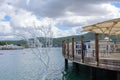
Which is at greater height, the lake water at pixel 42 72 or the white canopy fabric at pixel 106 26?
the white canopy fabric at pixel 106 26

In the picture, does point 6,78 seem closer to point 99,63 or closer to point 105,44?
point 105,44

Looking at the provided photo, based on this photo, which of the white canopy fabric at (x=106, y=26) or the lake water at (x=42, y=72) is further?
the lake water at (x=42, y=72)

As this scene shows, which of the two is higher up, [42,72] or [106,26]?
[106,26]

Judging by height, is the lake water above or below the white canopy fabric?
below

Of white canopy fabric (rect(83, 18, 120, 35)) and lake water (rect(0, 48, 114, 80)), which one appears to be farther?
lake water (rect(0, 48, 114, 80))

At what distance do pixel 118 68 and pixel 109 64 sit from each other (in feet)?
4.43

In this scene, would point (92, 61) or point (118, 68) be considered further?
point (92, 61)

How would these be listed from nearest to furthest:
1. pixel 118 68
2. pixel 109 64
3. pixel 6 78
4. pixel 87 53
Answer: pixel 118 68 → pixel 109 64 → pixel 87 53 → pixel 6 78

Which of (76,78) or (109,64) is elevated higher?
(109,64)

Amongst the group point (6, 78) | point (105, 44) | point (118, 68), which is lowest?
point (6, 78)

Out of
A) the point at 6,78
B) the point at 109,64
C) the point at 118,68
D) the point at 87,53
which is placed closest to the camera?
the point at 118,68

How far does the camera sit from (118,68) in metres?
14.8

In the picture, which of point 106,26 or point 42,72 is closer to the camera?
point 106,26

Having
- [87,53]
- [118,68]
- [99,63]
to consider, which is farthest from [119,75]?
[87,53]
